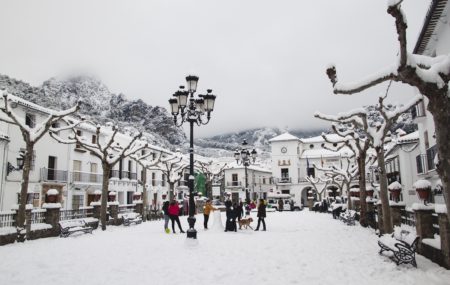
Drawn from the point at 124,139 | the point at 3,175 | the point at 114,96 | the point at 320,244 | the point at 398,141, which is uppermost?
the point at 114,96

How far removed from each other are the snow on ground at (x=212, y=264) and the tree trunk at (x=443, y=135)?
229cm

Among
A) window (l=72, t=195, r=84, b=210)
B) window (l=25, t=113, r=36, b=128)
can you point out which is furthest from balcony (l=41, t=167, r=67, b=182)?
window (l=25, t=113, r=36, b=128)

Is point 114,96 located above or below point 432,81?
above

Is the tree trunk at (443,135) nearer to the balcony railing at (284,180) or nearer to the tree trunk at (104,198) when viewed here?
the tree trunk at (104,198)

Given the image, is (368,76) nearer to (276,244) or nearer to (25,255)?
(276,244)

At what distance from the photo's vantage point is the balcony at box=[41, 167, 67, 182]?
27.1 metres

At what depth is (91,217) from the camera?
19016mm

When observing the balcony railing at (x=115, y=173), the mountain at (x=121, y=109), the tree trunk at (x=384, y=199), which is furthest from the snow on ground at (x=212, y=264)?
the mountain at (x=121, y=109)

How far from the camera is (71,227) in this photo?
48.4ft

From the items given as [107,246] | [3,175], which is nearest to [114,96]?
[3,175]

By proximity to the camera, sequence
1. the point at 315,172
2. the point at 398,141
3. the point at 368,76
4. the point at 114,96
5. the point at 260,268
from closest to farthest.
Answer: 1. the point at 368,76
2. the point at 260,268
3. the point at 398,141
4. the point at 315,172
5. the point at 114,96

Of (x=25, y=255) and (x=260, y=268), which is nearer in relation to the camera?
(x=260, y=268)

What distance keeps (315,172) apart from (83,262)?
5349 centimetres

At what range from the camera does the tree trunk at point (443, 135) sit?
4.97 metres
